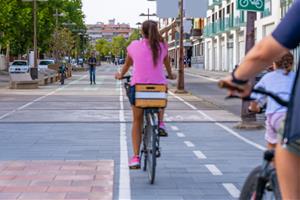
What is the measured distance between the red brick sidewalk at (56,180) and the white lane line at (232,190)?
4.12 ft

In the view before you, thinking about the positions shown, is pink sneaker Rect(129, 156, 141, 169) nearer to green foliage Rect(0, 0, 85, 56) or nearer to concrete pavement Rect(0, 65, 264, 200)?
concrete pavement Rect(0, 65, 264, 200)

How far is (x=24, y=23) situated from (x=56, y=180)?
52639mm

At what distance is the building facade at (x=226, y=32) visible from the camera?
51.2 metres

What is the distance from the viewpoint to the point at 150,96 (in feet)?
25.5

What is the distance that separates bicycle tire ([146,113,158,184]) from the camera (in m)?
7.57

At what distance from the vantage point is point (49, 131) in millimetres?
13383

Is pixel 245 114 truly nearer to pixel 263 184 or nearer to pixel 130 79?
pixel 130 79

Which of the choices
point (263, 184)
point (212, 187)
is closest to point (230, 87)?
point (263, 184)

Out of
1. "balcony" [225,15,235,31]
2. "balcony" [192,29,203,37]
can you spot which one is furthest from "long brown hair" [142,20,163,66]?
"balcony" [192,29,203,37]

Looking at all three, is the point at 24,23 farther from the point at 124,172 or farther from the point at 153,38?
the point at 153,38

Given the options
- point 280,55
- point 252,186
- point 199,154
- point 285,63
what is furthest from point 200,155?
point 280,55

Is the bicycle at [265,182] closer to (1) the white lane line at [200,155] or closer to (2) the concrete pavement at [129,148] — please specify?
(2) the concrete pavement at [129,148]

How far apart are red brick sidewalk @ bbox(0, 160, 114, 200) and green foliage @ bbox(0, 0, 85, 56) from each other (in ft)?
124

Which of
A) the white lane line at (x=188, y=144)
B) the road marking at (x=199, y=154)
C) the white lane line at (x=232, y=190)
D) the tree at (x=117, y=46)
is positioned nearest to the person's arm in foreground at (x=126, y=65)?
the white lane line at (x=232, y=190)
